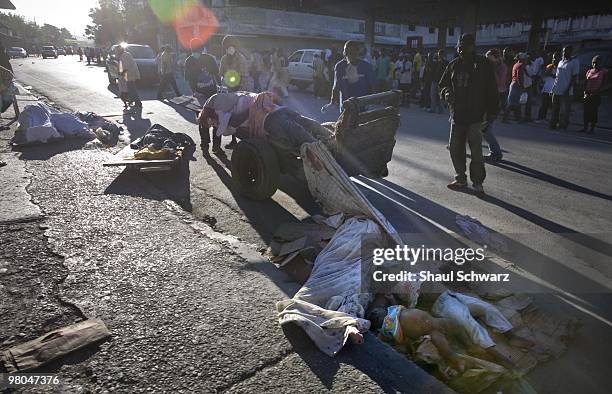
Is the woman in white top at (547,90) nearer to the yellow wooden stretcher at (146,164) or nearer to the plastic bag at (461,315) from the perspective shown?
the yellow wooden stretcher at (146,164)

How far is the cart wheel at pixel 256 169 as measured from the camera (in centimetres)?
477

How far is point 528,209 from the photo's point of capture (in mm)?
4922

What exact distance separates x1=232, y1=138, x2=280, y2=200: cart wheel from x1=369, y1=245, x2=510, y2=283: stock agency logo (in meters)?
1.93

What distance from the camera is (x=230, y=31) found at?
3506cm

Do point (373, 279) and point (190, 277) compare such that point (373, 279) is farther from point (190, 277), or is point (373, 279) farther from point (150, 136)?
point (150, 136)

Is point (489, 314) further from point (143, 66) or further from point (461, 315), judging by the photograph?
point (143, 66)

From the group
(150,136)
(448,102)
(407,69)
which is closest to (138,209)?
(150,136)

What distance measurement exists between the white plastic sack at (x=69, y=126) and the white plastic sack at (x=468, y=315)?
8004mm

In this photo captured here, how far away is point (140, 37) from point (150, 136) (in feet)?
168

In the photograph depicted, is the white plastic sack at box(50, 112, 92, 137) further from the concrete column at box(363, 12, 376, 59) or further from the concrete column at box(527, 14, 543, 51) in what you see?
the concrete column at box(527, 14, 543, 51)

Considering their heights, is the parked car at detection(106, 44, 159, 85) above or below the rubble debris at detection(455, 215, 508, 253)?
above

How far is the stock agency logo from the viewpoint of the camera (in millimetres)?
3021

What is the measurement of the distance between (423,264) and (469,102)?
2.90m

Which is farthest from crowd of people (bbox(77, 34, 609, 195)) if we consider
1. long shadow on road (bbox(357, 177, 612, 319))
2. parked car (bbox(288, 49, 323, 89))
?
parked car (bbox(288, 49, 323, 89))
